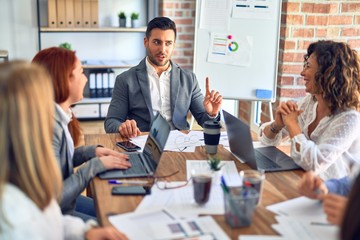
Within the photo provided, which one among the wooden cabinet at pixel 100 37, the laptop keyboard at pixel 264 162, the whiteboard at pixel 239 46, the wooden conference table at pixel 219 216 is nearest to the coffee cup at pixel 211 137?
the wooden conference table at pixel 219 216

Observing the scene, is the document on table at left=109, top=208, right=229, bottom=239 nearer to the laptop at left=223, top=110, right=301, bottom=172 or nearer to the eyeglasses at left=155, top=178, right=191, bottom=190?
the eyeglasses at left=155, top=178, right=191, bottom=190

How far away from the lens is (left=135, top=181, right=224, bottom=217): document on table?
4.88 feet

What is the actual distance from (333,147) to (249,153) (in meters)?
0.33

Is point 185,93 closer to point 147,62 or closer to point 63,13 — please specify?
point 147,62

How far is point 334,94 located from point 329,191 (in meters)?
0.52

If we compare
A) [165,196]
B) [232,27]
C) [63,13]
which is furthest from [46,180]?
[63,13]

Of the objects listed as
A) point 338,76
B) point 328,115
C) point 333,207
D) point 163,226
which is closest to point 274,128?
point 328,115

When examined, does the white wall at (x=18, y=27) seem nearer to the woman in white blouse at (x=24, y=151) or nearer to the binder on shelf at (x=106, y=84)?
the binder on shelf at (x=106, y=84)

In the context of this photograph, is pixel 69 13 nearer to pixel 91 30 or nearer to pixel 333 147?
pixel 91 30

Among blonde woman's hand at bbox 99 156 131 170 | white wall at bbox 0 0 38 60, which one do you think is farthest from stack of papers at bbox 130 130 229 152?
white wall at bbox 0 0 38 60

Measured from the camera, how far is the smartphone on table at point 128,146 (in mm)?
2127

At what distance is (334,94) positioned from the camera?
77.9 inches

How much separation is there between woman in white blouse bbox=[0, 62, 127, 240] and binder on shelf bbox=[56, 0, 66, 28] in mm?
3761

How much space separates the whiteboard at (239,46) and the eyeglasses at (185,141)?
1.13m
